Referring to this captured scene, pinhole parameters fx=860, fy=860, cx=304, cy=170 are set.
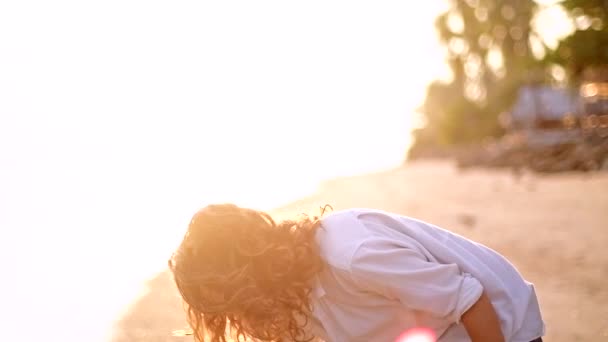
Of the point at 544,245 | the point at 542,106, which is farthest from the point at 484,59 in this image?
the point at 544,245

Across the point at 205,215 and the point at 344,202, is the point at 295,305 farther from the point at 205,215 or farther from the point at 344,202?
the point at 344,202

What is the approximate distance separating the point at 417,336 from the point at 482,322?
0.83ft

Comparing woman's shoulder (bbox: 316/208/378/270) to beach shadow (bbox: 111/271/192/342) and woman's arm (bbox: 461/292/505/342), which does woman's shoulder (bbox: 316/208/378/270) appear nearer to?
woman's arm (bbox: 461/292/505/342)

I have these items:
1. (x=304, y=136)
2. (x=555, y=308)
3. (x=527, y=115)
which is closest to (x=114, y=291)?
(x=555, y=308)

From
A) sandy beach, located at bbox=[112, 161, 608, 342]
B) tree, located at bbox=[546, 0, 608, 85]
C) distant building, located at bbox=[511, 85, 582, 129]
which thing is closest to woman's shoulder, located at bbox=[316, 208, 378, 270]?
sandy beach, located at bbox=[112, 161, 608, 342]

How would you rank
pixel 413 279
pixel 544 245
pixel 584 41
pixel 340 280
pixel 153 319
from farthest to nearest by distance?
pixel 584 41, pixel 544 245, pixel 153 319, pixel 340 280, pixel 413 279

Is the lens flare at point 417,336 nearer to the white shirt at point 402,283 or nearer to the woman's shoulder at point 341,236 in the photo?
the white shirt at point 402,283

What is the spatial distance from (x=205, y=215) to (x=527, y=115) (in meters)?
37.5

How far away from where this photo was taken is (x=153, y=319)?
24.5 ft

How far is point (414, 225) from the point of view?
2447mm

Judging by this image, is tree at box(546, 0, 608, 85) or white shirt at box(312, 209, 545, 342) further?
tree at box(546, 0, 608, 85)

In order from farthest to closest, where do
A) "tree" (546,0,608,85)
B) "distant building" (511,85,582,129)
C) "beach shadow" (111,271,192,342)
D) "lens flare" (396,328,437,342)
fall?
"distant building" (511,85,582,129) < "tree" (546,0,608,85) < "beach shadow" (111,271,192,342) < "lens flare" (396,328,437,342)

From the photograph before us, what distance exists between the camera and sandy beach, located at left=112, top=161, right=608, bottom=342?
6031 mm

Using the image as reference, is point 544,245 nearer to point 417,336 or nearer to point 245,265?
point 417,336
